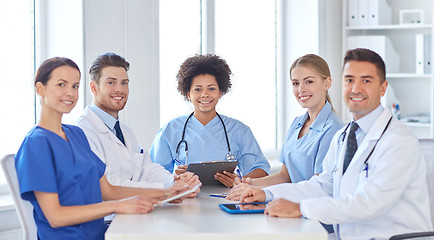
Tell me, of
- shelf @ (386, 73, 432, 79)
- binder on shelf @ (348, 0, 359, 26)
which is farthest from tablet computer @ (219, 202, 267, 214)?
binder on shelf @ (348, 0, 359, 26)

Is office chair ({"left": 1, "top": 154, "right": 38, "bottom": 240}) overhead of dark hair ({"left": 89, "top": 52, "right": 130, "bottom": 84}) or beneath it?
beneath

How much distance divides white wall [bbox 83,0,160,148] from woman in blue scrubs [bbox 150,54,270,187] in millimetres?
359

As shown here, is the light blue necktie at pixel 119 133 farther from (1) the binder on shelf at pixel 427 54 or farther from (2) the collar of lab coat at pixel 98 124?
(1) the binder on shelf at pixel 427 54

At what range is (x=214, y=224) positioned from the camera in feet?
5.93

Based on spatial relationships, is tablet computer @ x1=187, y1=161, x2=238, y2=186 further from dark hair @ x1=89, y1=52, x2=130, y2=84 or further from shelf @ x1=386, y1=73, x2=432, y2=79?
shelf @ x1=386, y1=73, x2=432, y2=79

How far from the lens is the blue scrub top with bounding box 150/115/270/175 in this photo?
288 cm

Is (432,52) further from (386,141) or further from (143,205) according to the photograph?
(143,205)

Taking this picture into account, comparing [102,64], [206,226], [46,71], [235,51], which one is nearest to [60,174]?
[46,71]

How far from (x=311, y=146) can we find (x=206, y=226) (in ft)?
3.35

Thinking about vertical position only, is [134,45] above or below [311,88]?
above

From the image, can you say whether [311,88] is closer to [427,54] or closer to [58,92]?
[58,92]

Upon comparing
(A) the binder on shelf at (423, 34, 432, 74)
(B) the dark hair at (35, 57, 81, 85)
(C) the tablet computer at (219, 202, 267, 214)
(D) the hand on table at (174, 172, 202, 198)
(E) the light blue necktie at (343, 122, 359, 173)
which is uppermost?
(A) the binder on shelf at (423, 34, 432, 74)

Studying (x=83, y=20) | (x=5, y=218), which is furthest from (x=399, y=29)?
(x=5, y=218)

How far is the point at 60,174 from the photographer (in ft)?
6.38
